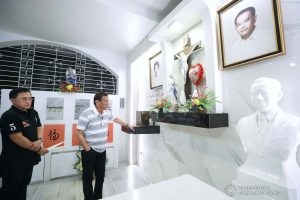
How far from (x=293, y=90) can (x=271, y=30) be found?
0.43 metres

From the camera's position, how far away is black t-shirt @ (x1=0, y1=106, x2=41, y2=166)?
58.2 inches

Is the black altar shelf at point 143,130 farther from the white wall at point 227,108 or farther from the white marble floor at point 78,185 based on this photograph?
the white marble floor at point 78,185

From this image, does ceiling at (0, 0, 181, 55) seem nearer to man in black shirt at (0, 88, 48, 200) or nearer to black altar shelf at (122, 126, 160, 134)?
man in black shirt at (0, 88, 48, 200)

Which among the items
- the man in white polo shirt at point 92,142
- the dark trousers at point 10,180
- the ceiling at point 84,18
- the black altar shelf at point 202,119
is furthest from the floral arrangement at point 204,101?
the dark trousers at point 10,180

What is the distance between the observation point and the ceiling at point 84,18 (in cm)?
203

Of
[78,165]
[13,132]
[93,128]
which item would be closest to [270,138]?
[93,128]

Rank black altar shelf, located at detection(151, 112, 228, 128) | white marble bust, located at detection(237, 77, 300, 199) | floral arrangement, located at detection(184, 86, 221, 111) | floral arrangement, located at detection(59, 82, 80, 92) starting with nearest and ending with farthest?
white marble bust, located at detection(237, 77, 300, 199), black altar shelf, located at detection(151, 112, 228, 128), floral arrangement, located at detection(184, 86, 221, 111), floral arrangement, located at detection(59, 82, 80, 92)

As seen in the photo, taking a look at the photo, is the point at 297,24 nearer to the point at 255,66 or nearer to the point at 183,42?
the point at 255,66

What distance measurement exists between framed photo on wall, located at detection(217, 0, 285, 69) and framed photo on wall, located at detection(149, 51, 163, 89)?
116 centimetres

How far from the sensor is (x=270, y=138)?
1.04 m

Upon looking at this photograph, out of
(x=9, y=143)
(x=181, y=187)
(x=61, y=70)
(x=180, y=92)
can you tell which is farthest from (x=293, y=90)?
(x=61, y=70)

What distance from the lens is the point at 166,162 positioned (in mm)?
2166

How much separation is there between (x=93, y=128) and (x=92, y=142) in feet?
0.52

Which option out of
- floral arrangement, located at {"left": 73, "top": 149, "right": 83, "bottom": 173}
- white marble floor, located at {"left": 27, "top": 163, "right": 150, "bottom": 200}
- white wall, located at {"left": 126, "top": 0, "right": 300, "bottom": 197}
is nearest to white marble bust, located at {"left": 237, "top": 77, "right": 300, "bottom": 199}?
white wall, located at {"left": 126, "top": 0, "right": 300, "bottom": 197}
